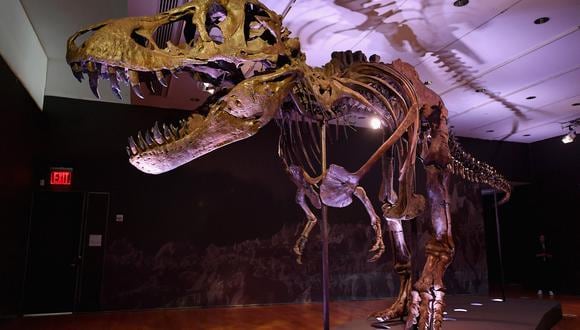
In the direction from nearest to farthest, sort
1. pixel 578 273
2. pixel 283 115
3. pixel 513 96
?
1. pixel 283 115
2. pixel 513 96
3. pixel 578 273

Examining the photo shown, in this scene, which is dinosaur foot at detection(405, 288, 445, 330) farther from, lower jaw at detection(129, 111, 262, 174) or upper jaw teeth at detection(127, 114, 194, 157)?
upper jaw teeth at detection(127, 114, 194, 157)

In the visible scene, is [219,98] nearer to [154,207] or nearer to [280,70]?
[280,70]

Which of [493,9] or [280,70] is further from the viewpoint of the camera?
[493,9]

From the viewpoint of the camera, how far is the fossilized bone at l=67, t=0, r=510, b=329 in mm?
2295

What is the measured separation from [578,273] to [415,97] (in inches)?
350

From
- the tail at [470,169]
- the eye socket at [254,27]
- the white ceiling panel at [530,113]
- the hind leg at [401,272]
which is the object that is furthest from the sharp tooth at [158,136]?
the white ceiling panel at [530,113]

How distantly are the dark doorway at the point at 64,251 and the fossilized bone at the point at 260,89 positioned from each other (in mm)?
4838

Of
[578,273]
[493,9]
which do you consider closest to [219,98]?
[493,9]

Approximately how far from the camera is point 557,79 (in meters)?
6.92

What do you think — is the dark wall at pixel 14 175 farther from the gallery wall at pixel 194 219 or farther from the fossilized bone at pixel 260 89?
the fossilized bone at pixel 260 89

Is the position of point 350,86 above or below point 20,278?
above

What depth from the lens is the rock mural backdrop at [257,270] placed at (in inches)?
299

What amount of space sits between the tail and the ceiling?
1348mm

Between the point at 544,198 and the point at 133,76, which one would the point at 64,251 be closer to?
the point at 133,76
